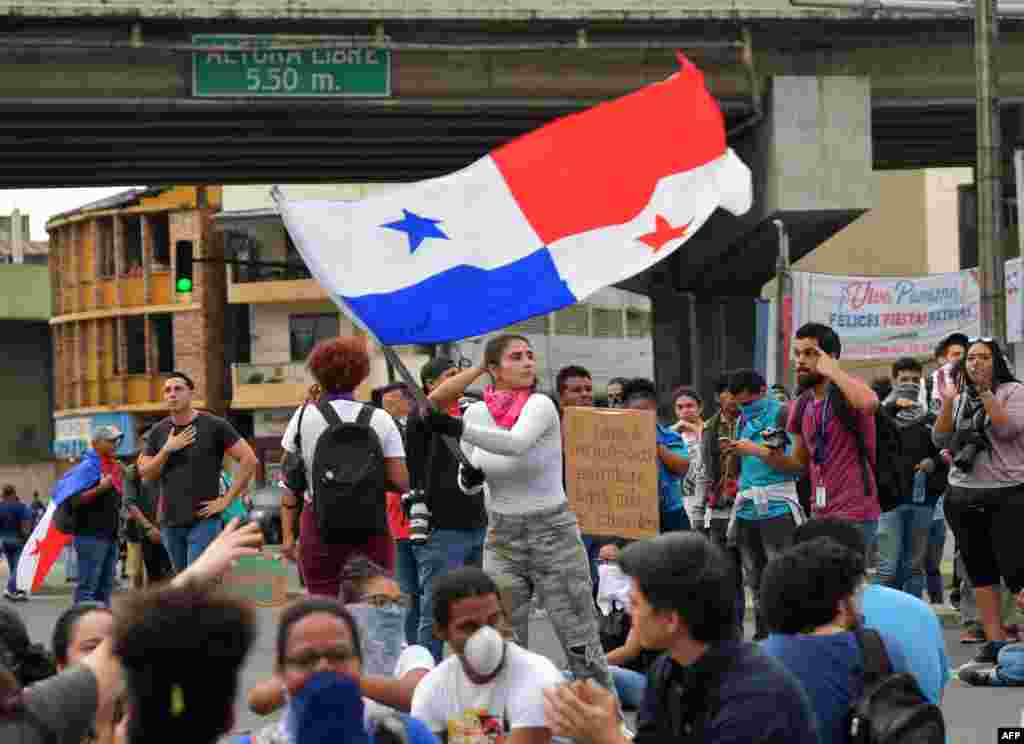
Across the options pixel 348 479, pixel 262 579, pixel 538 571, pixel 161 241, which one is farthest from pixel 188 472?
pixel 161 241

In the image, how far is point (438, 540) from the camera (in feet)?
35.8

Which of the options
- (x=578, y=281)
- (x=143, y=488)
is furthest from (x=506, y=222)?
(x=143, y=488)

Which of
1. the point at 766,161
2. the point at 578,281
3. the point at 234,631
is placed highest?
the point at 766,161

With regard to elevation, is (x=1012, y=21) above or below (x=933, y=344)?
above

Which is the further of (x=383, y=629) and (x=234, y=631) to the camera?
(x=383, y=629)

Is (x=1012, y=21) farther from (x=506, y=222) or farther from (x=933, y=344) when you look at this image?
(x=506, y=222)

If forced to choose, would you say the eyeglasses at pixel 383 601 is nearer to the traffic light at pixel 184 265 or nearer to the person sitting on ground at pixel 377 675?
the person sitting on ground at pixel 377 675

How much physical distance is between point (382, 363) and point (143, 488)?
50.6m

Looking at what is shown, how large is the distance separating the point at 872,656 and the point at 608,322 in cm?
7054

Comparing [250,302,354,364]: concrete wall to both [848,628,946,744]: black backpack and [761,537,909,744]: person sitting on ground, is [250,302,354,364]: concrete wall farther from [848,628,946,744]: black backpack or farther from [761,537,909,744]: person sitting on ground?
[848,628,946,744]: black backpack

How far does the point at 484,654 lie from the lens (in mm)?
6496

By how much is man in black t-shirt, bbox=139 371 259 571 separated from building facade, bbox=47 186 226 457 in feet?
187

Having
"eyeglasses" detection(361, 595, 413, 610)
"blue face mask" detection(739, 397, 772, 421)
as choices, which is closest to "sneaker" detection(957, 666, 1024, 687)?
"blue face mask" detection(739, 397, 772, 421)

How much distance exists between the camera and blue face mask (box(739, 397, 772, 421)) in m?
11.8
